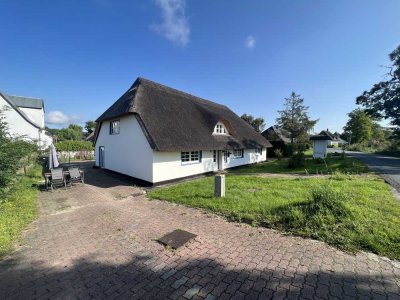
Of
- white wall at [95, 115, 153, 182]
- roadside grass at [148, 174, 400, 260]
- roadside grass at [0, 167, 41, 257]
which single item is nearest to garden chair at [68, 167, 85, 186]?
roadside grass at [0, 167, 41, 257]

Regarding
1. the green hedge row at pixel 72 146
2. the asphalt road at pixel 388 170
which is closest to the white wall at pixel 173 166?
the asphalt road at pixel 388 170

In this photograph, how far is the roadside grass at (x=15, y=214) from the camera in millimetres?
5297

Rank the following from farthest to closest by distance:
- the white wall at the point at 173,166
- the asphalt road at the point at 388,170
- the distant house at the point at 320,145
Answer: the distant house at the point at 320,145 → the white wall at the point at 173,166 → the asphalt road at the point at 388,170

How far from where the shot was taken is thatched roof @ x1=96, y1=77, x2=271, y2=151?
1232 cm

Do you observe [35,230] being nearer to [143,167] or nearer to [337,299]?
[143,167]

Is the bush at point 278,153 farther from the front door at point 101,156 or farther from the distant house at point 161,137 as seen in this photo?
the front door at point 101,156

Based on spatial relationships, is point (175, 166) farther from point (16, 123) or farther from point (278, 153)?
point (16, 123)

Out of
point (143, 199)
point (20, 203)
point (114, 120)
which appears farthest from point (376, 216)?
point (114, 120)

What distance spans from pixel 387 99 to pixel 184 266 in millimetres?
40364

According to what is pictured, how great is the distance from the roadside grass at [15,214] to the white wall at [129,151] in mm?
5209

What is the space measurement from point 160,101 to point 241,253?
13.0 meters

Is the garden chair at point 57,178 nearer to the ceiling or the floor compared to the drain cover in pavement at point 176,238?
nearer to the ceiling

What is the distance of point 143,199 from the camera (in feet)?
30.5

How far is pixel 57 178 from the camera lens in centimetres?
1077
